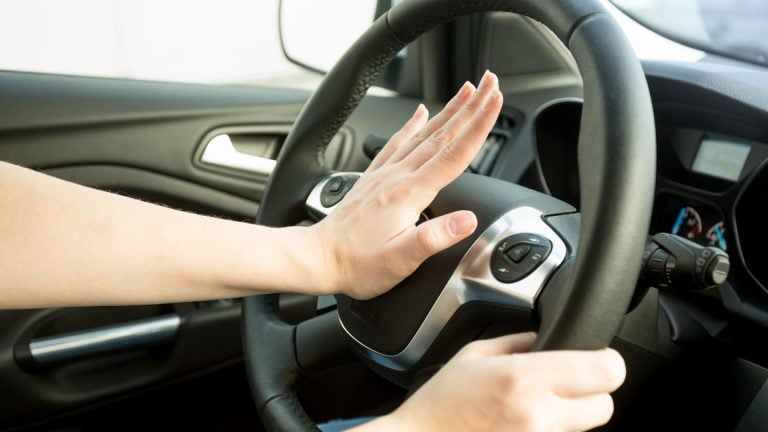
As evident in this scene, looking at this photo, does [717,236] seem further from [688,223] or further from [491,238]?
[491,238]

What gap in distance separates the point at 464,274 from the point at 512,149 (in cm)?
74

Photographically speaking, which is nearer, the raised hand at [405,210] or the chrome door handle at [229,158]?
the raised hand at [405,210]

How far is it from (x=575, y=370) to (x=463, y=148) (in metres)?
0.24

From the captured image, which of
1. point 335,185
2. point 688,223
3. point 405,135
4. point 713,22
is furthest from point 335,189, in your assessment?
point 713,22

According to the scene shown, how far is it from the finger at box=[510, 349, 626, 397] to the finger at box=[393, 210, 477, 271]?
0.57 ft

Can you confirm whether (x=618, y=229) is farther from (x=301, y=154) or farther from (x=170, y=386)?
(x=170, y=386)

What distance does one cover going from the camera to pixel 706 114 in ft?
3.39

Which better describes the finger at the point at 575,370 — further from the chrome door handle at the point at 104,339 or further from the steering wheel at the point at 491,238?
the chrome door handle at the point at 104,339

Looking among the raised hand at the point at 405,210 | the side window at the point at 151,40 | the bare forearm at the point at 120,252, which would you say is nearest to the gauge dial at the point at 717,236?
Result: the raised hand at the point at 405,210

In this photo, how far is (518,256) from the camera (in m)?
0.67

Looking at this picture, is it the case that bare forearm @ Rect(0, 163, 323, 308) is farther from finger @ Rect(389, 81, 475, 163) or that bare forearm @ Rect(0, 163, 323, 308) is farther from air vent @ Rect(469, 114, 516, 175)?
air vent @ Rect(469, 114, 516, 175)

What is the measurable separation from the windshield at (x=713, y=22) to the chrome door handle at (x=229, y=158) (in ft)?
2.32

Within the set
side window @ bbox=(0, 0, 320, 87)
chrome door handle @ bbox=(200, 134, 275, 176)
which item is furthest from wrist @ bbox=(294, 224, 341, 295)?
side window @ bbox=(0, 0, 320, 87)

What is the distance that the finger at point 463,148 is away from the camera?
2.15ft
